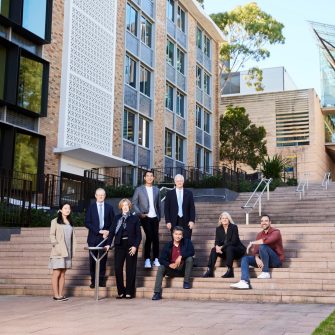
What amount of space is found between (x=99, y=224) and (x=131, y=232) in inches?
33.5

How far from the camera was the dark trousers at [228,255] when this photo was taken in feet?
32.2

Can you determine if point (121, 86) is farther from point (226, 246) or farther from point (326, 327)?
point (326, 327)

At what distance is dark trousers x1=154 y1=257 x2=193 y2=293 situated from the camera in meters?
9.12

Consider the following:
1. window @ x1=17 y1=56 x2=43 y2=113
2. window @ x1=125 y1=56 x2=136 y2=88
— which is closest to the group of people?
window @ x1=17 y1=56 x2=43 y2=113

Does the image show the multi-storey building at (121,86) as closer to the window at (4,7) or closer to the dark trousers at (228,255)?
the window at (4,7)

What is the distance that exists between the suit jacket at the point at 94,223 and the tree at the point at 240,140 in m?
26.2

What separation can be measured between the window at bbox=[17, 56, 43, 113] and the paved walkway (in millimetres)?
11633

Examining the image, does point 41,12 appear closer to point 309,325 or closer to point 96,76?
point 96,76

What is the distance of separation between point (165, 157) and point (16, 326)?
2424 centimetres

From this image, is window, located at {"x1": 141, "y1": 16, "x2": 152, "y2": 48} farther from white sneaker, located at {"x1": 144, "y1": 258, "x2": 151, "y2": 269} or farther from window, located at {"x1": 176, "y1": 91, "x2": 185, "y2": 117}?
white sneaker, located at {"x1": 144, "y1": 258, "x2": 151, "y2": 269}

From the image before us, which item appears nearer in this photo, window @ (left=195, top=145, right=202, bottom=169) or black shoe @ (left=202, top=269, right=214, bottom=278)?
black shoe @ (left=202, top=269, right=214, bottom=278)

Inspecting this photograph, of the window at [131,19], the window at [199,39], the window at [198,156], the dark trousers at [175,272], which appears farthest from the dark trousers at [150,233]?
the window at [199,39]

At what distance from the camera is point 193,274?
33.7 feet

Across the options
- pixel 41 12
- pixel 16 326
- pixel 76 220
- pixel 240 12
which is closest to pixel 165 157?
pixel 41 12
